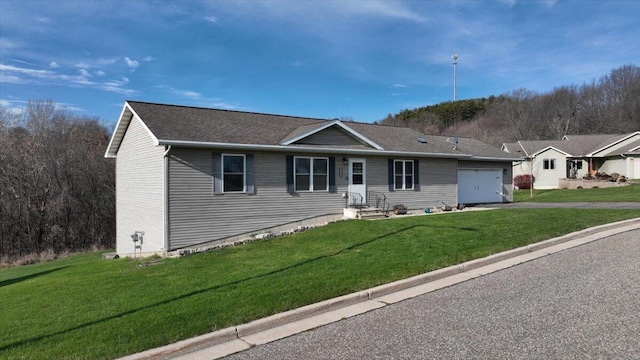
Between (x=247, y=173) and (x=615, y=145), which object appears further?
(x=615, y=145)

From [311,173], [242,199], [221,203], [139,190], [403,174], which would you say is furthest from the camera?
[403,174]

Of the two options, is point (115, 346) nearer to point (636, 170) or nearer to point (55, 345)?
point (55, 345)

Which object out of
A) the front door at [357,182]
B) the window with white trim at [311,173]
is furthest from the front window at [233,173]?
the front door at [357,182]

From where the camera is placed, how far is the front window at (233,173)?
1334cm

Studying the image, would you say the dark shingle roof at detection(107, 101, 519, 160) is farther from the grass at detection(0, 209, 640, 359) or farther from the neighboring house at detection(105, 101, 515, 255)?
the grass at detection(0, 209, 640, 359)

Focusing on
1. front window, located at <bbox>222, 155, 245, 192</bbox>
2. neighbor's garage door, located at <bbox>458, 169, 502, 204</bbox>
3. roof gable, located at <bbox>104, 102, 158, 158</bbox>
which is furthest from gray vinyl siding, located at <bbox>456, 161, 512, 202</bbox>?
roof gable, located at <bbox>104, 102, 158, 158</bbox>

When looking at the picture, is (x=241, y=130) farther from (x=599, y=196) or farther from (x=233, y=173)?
(x=599, y=196)

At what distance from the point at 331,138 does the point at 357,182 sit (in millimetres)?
2122

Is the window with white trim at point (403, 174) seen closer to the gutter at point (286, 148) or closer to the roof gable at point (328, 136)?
the gutter at point (286, 148)

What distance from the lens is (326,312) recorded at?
5520 millimetres

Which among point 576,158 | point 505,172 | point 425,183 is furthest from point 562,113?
point 425,183

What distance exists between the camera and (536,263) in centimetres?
767

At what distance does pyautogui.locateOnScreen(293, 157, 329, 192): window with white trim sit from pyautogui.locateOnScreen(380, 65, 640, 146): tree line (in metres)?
48.9

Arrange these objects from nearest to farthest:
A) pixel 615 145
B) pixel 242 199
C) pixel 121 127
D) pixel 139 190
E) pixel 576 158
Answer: pixel 242 199, pixel 139 190, pixel 121 127, pixel 615 145, pixel 576 158
